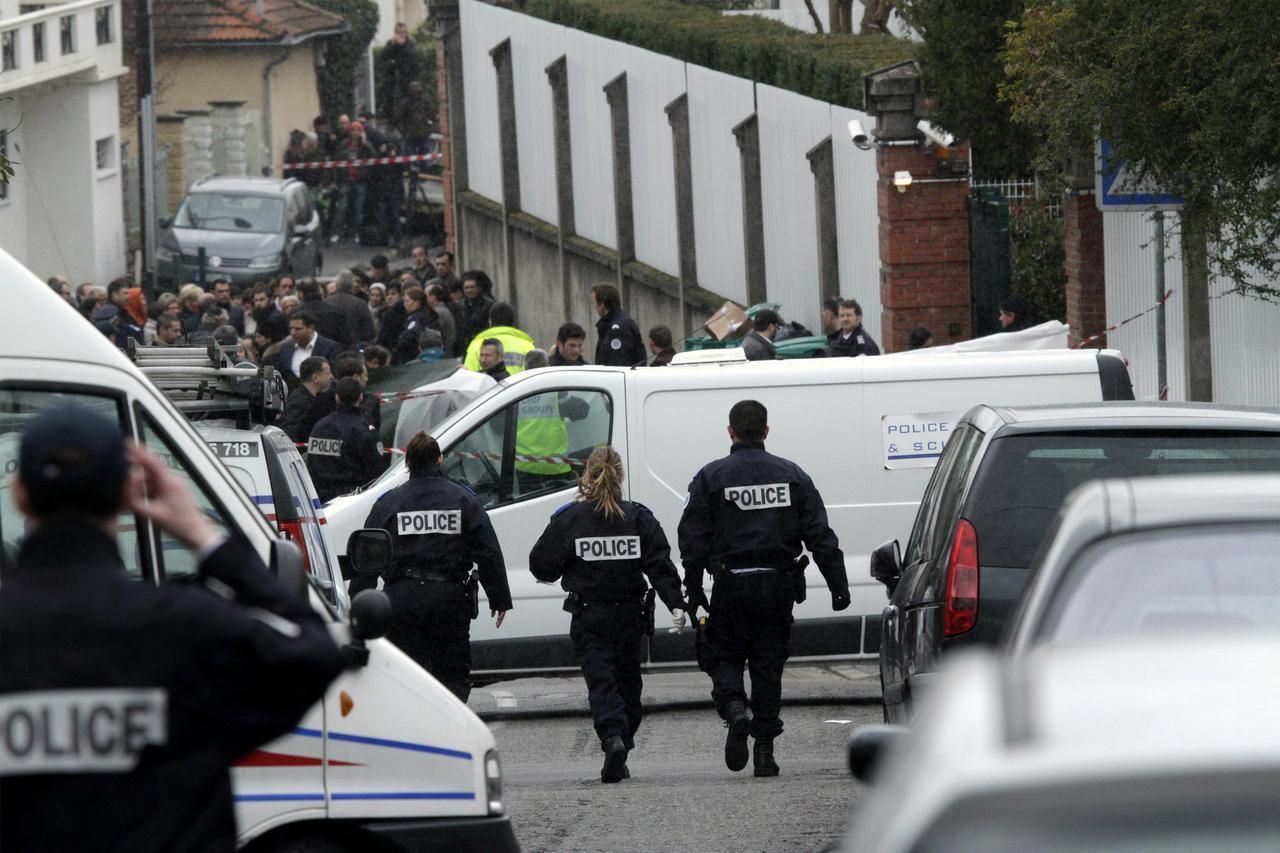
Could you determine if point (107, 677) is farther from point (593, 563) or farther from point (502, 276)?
point (502, 276)

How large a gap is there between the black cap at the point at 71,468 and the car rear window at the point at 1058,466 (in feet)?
14.8

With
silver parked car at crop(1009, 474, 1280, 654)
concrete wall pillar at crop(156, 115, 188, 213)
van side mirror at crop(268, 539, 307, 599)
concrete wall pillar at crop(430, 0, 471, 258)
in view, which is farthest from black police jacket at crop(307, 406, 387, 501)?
concrete wall pillar at crop(156, 115, 188, 213)

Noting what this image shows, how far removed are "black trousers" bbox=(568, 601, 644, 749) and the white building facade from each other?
32.9 m

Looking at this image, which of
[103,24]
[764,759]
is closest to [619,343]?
[764,759]

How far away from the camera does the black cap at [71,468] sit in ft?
12.0

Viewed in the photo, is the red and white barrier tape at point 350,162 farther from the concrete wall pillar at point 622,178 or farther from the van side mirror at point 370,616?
the van side mirror at point 370,616

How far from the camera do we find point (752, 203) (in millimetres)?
26578

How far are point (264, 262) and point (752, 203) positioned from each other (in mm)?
14718

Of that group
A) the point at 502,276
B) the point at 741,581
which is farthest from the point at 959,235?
the point at 502,276

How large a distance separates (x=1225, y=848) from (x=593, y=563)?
333 inches

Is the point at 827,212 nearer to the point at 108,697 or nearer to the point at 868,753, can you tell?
the point at 868,753

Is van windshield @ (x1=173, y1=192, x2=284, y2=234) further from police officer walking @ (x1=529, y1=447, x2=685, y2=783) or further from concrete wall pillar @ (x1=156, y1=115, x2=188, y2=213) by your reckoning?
police officer walking @ (x1=529, y1=447, x2=685, y2=783)

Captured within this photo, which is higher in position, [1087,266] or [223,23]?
[223,23]

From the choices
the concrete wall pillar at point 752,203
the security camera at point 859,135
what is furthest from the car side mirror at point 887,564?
the concrete wall pillar at point 752,203
